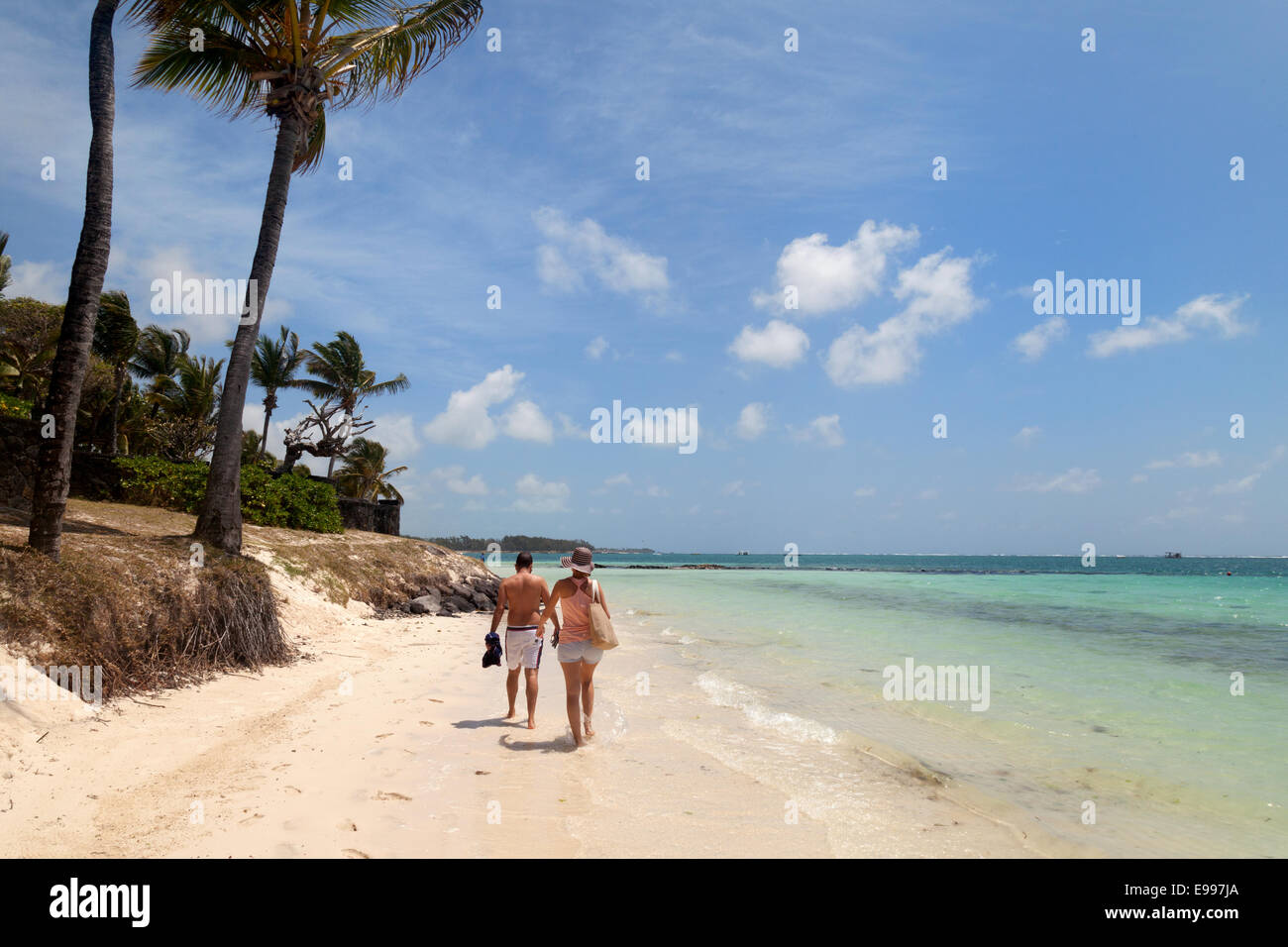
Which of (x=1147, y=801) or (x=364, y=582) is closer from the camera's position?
(x=1147, y=801)

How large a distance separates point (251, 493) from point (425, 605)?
19.3 feet

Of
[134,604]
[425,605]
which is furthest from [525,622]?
[425,605]

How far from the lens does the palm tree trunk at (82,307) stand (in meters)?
7.77

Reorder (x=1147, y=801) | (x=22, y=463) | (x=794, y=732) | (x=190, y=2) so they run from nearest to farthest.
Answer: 1. (x=1147, y=801)
2. (x=794, y=732)
3. (x=190, y=2)
4. (x=22, y=463)

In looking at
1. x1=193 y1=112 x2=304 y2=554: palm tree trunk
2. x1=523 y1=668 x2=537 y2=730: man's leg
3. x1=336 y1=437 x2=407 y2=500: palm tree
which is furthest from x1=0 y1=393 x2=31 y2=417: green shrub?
x1=336 y1=437 x2=407 y2=500: palm tree

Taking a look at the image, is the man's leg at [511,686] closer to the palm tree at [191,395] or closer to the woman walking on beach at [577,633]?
the woman walking on beach at [577,633]

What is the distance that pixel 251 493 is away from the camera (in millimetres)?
18391

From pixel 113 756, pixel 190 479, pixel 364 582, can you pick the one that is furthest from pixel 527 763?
pixel 190 479

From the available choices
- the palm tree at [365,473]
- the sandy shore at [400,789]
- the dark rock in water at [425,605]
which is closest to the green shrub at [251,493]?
the dark rock in water at [425,605]

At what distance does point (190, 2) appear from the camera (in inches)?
448
